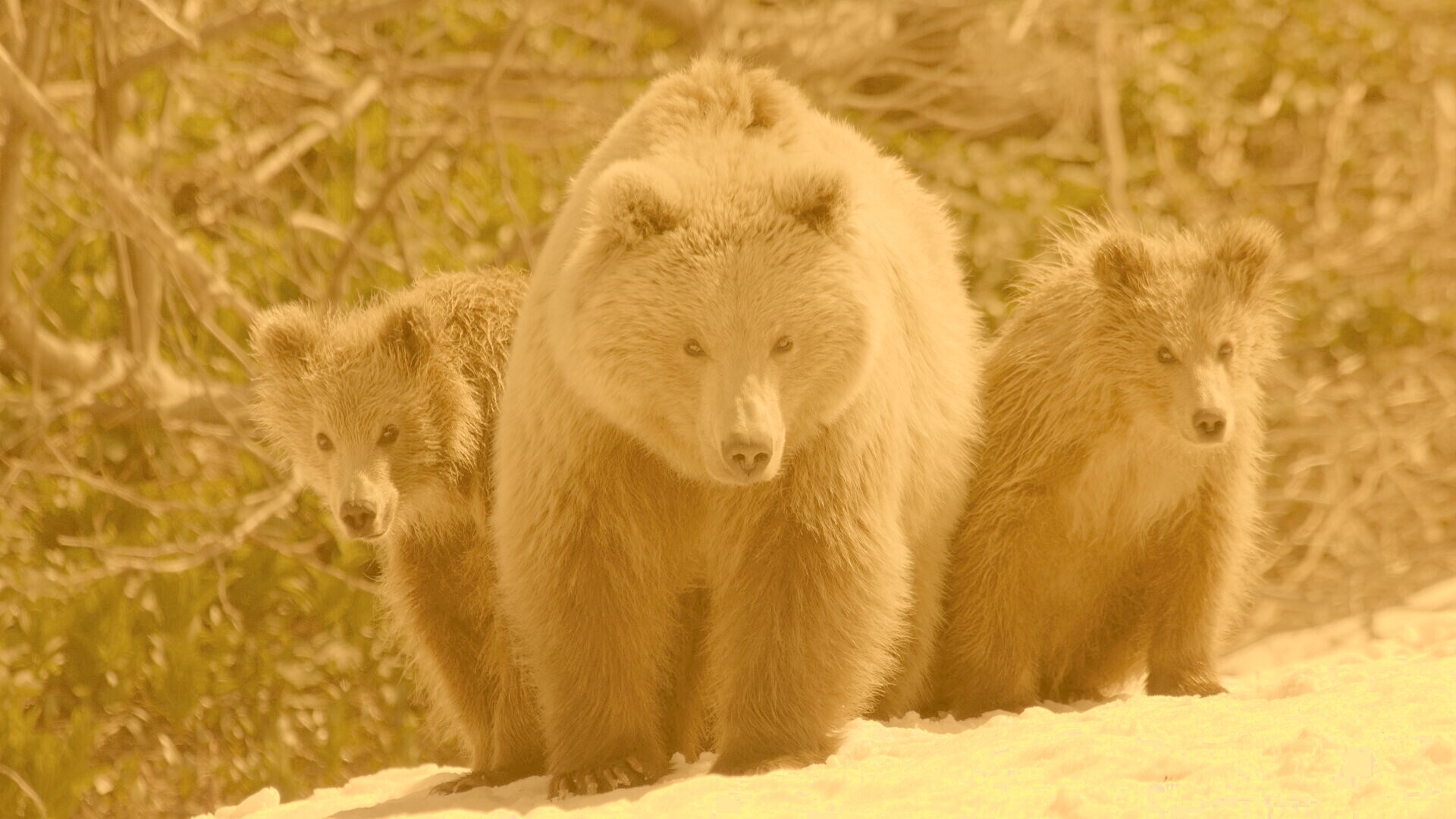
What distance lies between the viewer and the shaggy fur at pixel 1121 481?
204 inches

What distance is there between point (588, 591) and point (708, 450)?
0.61 meters

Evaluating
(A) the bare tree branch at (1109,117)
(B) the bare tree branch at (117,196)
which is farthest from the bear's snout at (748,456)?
(A) the bare tree branch at (1109,117)

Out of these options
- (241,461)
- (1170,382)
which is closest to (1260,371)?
(1170,382)

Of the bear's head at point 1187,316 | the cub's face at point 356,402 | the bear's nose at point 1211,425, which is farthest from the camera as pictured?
the bear's head at point 1187,316

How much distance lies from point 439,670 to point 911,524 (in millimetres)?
1519

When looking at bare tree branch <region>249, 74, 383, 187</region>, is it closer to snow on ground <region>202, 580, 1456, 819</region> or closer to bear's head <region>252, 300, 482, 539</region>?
bear's head <region>252, 300, 482, 539</region>

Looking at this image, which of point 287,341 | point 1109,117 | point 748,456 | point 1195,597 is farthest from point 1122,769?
point 1109,117

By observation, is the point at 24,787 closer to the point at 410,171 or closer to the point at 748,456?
the point at 410,171

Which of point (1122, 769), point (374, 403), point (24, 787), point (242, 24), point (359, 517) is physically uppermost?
point (242, 24)

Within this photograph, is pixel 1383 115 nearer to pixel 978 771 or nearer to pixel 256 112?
pixel 256 112

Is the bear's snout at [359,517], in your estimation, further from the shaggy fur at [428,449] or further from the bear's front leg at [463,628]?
the bear's front leg at [463,628]

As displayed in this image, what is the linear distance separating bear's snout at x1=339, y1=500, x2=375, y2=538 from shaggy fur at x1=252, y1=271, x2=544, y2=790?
0.30 feet

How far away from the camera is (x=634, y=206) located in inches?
170

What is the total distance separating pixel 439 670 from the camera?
16.1 feet
